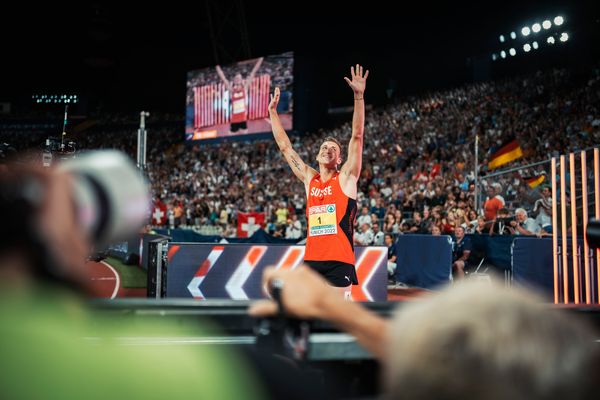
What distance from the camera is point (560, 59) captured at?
29172mm

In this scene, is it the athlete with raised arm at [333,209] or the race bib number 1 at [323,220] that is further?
the race bib number 1 at [323,220]

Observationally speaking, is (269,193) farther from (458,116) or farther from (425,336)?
(425,336)

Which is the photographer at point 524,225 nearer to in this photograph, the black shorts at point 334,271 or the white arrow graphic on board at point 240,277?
the white arrow graphic on board at point 240,277

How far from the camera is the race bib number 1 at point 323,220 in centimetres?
467

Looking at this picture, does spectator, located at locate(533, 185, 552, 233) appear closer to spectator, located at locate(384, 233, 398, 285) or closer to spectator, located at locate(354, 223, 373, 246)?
spectator, located at locate(384, 233, 398, 285)

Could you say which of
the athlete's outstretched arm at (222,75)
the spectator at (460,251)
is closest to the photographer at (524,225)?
the spectator at (460,251)

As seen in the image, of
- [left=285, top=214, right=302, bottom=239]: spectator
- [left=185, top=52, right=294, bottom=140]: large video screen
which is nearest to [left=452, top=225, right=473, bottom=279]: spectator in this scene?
[left=285, top=214, right=302, bottom=239]: spectator

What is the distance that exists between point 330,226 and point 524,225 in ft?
25.2

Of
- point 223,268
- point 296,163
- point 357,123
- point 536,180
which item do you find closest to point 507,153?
point 536,180

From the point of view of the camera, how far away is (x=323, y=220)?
4.74 metres

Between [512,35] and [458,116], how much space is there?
13.5 meters

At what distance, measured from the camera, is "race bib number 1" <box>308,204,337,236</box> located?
467 cm

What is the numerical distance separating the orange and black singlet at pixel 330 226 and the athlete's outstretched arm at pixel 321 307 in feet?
11.1

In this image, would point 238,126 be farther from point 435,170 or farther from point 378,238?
point 378,238
